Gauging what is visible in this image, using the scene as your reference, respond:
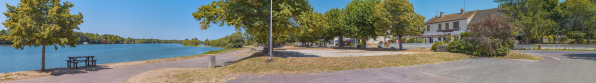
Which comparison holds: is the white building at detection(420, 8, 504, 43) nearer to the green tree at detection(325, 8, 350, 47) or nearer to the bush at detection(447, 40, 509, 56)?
the green tree at detection(325, 8, 350, 47)

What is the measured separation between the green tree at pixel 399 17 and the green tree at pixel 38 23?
23836mm

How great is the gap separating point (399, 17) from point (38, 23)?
2593 centimetres

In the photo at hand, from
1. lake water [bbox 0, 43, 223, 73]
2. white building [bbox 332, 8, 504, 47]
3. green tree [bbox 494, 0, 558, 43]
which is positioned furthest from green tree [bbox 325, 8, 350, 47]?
lake water [bbox 0, 43, 223, 73]

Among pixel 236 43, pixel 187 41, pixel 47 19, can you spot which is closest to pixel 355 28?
pixel 47 19

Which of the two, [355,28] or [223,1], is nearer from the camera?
[223,1]

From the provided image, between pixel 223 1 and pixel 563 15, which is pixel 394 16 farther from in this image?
pixel 563 15

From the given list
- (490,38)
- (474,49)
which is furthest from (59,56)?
(490,38)

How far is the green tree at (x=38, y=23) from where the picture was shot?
965 cm

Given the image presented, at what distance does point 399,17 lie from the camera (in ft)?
86.1

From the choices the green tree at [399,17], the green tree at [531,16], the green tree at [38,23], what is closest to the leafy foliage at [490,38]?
the green tree at [399,17]

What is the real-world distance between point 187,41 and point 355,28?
149 m

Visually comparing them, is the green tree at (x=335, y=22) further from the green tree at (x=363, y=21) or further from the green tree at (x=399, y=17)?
the green tree at (x=399, y=17)

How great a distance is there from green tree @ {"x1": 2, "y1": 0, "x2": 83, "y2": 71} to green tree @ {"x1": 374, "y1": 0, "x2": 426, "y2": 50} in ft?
78.2

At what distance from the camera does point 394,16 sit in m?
26.8
